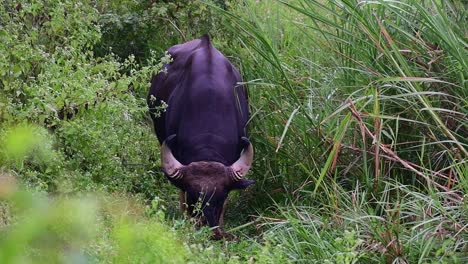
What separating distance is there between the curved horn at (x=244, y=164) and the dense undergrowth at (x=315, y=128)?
206mm

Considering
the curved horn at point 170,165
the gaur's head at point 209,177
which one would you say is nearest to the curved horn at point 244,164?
the gaur's head at point 209,177

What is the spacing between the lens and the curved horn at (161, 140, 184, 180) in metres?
7.57

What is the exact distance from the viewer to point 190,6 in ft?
31.2

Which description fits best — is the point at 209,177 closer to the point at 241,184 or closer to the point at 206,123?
the point at 241,184

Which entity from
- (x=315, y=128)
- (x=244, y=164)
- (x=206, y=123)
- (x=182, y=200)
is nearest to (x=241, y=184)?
(x=244, y=164)

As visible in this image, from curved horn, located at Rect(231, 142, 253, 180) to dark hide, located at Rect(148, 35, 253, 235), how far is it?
0.15ft

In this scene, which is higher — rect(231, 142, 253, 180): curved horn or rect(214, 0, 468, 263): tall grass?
rect(214, 0, 468, 263): tall grass

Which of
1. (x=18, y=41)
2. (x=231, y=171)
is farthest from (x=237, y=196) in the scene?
(x=18, y=41)

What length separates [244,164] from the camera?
24.8 ft

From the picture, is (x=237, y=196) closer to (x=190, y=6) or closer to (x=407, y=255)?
(x=190, y=6)

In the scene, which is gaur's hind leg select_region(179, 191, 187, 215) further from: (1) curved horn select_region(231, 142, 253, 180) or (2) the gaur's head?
(1) curved horn select_region(231, 142, 253, 180)

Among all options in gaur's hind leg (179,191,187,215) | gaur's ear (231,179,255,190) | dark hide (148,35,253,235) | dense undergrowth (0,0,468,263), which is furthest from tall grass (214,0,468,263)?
gaur's hind leg (179,191,187,215)

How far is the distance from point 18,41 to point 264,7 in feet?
14.9

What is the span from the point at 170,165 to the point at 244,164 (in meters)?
0.57
